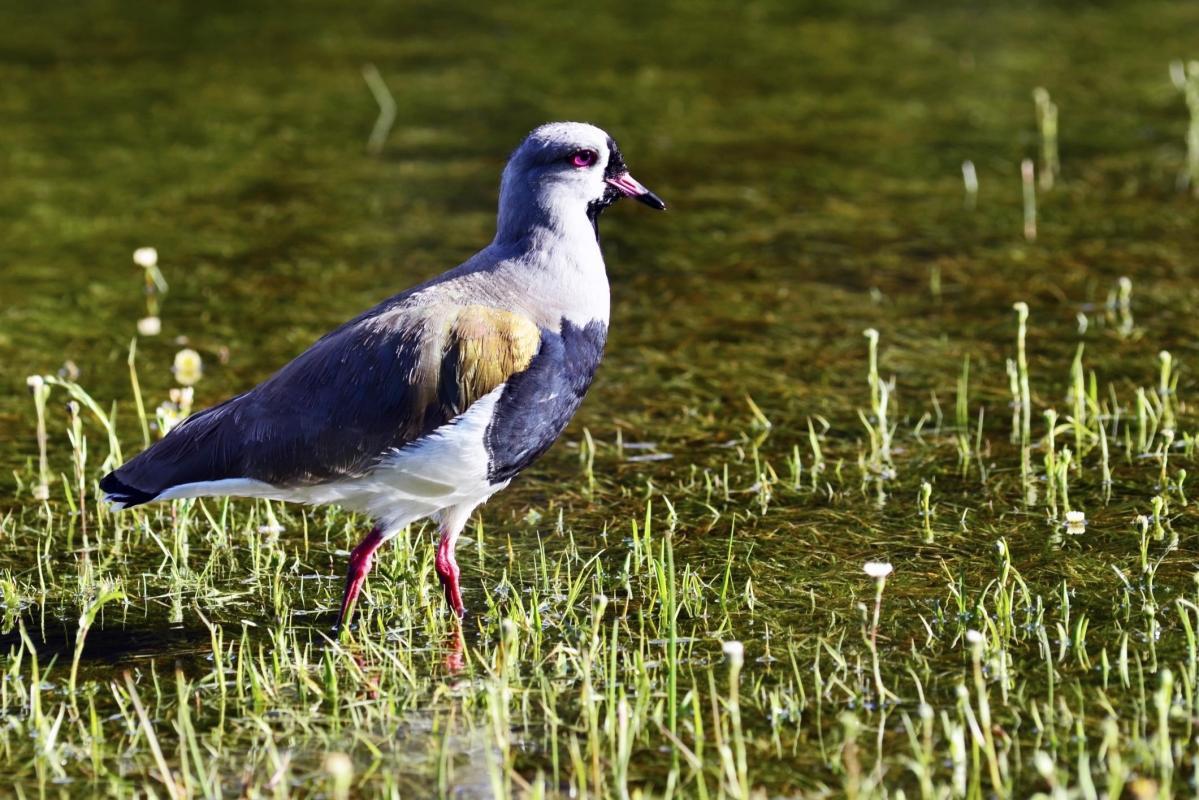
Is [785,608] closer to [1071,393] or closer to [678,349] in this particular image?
[1071,393]

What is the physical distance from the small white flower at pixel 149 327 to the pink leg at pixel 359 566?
140 inches

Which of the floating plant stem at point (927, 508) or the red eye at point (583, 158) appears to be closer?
the red eye at point (583, 158)

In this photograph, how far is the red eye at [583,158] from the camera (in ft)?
20.6

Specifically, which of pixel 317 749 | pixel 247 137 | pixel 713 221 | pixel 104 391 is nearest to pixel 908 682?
pixel 317 749

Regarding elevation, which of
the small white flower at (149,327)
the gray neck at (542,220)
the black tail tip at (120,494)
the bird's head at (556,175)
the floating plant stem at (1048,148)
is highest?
the floating plant stem at (1048,148)

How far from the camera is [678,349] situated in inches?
359

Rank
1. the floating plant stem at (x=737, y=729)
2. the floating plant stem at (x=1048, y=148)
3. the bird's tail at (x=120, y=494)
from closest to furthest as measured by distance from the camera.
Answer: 1. the floating plant stem at (x=737, y=729)
2. the bird's tail at (x=120, y=494)
3. the floating plant stem at (x=1048, y=148)

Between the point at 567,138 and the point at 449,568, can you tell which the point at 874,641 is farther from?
the point at 567,138

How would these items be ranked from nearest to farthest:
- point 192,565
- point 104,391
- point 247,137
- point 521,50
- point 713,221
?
point 192,565 < point 104,391 < point 713,221 < point 247,137 < point 521,50

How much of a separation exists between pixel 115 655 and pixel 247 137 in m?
7.73

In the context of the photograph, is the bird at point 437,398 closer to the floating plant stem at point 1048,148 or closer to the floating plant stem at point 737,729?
the floating plant stem at point 737,729

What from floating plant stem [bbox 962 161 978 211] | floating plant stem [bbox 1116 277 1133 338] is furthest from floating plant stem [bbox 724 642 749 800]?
floating plant stem [bbox 962 161 978 211]

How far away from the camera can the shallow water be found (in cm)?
619

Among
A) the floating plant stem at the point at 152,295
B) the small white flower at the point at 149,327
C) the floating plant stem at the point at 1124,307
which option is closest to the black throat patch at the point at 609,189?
the floating plant stem at the point at 152,295
